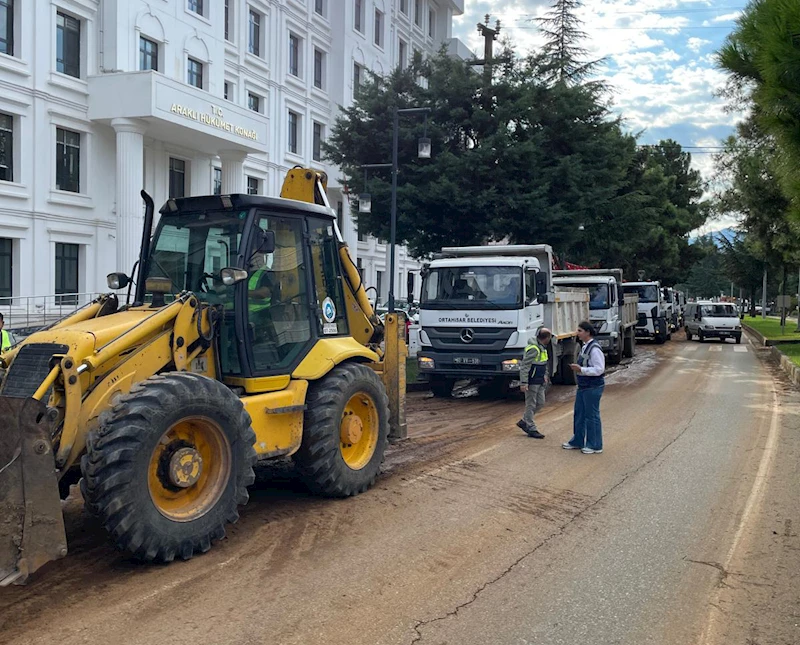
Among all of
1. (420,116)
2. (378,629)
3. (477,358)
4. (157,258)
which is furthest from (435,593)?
(420,116)

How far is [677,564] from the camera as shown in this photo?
5.72 meters

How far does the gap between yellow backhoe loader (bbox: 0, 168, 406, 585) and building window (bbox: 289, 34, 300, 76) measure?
3099 centimetres

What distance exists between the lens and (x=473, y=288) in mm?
14305

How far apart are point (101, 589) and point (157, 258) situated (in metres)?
→ 3.03

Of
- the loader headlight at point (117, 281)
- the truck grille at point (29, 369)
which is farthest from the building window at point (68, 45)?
the truck grille at point (29, 369)

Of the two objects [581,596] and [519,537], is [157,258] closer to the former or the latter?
[519,537]

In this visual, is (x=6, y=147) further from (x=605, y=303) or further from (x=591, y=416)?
(x=591, y=416)

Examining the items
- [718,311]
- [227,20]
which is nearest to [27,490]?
[227,20]

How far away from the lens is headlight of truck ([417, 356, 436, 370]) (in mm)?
14336

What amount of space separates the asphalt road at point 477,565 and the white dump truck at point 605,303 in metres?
11.8

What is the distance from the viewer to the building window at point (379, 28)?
43906 millimetres

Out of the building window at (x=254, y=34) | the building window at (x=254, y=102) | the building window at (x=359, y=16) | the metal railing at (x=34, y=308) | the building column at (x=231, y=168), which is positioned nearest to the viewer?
the metal railing at (x=34, y=308)

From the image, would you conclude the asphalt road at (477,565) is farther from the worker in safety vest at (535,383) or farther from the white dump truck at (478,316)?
the white dump truck at (478,316)

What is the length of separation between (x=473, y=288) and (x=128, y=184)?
48.4 feet
